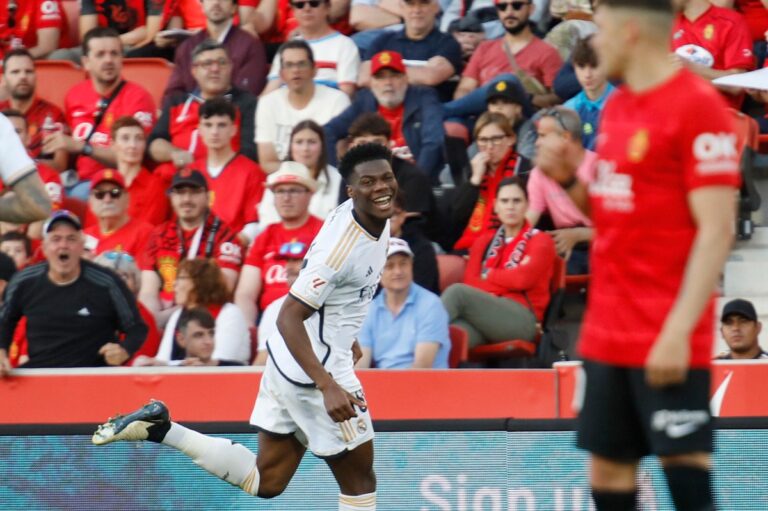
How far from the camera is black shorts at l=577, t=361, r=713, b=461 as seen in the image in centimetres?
438

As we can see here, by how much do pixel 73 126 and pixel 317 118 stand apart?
216cm

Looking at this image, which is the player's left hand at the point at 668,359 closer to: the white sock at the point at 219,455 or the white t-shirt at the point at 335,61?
the white sock at the point at 219,455

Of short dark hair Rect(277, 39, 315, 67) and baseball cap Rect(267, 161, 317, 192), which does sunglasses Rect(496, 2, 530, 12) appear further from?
baseball cap Rect(267, 161, 317, 192)

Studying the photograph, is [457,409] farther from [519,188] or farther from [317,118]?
[317,118]

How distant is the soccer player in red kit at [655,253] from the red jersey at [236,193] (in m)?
6.19

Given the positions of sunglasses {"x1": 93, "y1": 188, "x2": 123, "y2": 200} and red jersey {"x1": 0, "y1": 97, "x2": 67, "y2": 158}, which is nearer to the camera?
sunglasses {"x1": 93, "y1": 188, "x2": 123, "y2": 200}

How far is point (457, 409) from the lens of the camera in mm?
8250

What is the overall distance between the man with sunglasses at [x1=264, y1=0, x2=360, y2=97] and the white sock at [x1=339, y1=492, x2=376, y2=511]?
17.3 feet

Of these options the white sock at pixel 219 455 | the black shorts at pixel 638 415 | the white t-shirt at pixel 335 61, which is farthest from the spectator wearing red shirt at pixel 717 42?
the black shorts at pixel 638 415

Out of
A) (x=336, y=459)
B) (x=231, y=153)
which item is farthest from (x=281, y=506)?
(x=231, y=153)

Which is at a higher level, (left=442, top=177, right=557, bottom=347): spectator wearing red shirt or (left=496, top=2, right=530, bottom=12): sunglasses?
(left=496, top=2, right=530, bottom=12): sunglasses

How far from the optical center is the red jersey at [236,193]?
34.7ft

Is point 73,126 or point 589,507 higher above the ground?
point 73,126

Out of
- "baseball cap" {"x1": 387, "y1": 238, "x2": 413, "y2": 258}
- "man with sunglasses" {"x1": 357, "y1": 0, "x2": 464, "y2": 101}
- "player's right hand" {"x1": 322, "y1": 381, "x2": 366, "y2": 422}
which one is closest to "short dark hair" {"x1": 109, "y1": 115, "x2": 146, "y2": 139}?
"man with sunglasses" {"x1": 357, "y1": 0, "x2": 464, "y2": 101}
